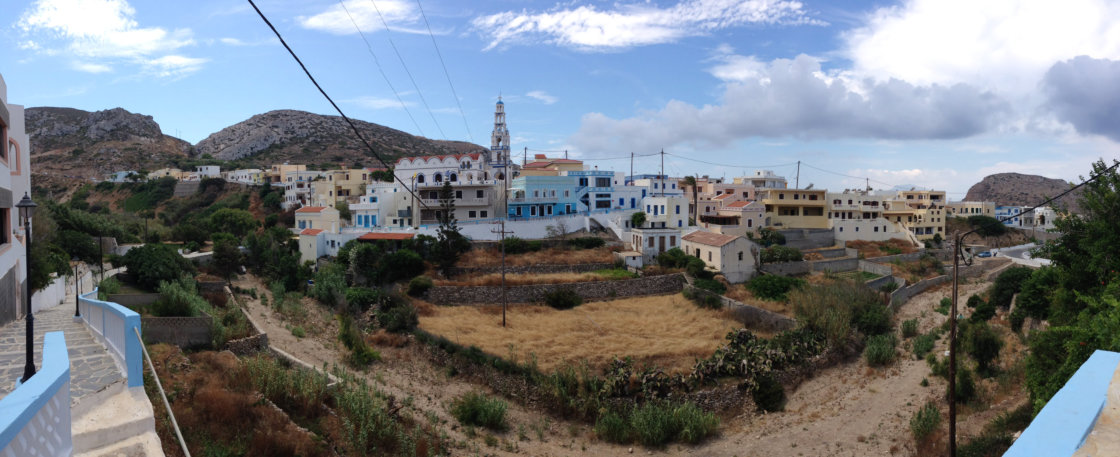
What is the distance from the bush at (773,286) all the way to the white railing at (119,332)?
2520cm

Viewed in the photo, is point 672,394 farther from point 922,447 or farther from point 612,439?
point 922,447

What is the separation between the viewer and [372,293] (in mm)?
25891

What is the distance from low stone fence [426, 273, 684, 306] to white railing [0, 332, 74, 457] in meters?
21.1

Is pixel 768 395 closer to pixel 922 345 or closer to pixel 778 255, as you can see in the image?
pixel 922 345

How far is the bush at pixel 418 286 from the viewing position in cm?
2591

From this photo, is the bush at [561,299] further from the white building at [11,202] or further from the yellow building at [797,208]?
the yellow building at [797,208]

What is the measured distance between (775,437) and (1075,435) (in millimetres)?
14470

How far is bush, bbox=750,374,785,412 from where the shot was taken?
17.9 meters

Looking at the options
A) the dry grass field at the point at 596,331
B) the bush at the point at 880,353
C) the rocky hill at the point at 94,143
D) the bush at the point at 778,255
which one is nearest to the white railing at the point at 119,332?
the dry grass field at the point at 596,331

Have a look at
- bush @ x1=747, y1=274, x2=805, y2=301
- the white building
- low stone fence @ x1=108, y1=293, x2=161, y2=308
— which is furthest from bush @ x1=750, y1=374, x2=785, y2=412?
low stone fence @ x1=108, y1=293, x2=161, y2=308

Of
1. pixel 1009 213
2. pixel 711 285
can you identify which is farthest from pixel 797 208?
pixel 1009 213

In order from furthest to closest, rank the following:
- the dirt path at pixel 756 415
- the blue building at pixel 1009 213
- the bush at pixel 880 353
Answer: the blue building at pixel 1009 213
the bush at pixel 880 353
the dirt path at pixel 756 415

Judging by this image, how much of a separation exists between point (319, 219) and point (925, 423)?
114 feet

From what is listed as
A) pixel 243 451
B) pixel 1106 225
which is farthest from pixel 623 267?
pixel 243 451
